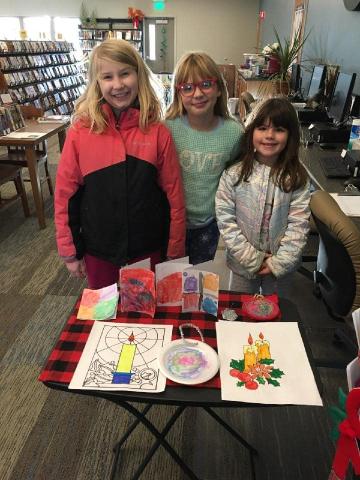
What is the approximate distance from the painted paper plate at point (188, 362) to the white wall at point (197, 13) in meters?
9.85

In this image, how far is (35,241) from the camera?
3.22 meters

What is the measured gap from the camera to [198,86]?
1397 millimetres

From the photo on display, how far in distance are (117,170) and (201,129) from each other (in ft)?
1.26

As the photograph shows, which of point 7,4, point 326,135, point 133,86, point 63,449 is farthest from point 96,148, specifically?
point 7,4

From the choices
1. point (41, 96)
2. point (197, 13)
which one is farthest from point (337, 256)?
point (197, 13)

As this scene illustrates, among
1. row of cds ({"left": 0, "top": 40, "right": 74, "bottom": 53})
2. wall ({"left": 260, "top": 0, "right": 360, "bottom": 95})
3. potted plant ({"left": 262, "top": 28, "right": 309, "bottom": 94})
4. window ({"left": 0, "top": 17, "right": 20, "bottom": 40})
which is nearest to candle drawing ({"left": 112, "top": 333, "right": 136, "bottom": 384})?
wall ({"left": 260, "top": 0, "right": 360, "bottom": 95})

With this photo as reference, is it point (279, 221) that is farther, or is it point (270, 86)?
point (270, 86)

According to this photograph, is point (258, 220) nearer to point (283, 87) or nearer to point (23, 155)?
point (23, 155)

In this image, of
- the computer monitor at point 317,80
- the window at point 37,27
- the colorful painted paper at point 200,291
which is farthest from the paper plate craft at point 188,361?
the window at point 37,27

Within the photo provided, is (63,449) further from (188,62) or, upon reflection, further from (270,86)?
(270,86)

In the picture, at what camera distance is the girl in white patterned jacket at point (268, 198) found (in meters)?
1.39

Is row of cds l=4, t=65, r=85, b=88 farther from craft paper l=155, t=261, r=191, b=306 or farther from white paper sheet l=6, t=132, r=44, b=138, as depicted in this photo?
craft paper l=155, t=261, r=191, b=306

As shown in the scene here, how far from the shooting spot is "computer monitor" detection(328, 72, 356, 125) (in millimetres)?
2754

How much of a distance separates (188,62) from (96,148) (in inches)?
18.1
